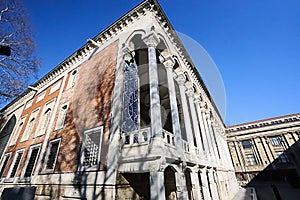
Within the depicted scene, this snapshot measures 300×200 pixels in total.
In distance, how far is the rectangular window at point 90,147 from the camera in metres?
6.35

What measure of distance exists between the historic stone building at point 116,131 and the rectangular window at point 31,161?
2.7 inches

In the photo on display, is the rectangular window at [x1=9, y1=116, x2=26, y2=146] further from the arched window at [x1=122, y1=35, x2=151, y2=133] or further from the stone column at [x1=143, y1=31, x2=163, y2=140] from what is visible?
the stone column at [x1=143, y1=31, x2=163, y2=140]

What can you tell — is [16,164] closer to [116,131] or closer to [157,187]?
[116,131]

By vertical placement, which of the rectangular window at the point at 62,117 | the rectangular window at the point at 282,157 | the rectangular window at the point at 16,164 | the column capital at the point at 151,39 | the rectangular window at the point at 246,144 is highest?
the column capital at the point at 151,39

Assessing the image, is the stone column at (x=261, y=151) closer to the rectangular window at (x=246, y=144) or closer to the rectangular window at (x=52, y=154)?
the rectangular window at (x=246, y=144)

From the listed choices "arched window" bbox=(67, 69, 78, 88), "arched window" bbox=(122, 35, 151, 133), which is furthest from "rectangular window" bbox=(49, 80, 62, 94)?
"arched window" bbox=(122, 35, 151, 133)

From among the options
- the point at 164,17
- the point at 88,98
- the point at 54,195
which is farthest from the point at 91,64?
the point at 54,195

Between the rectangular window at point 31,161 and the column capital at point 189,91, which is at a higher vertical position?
the column capital at point 189,91

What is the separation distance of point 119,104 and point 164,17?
6074mm

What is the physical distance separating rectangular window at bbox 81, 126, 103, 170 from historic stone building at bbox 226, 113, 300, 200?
2917 centimetres

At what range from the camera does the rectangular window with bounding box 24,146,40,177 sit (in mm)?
9547

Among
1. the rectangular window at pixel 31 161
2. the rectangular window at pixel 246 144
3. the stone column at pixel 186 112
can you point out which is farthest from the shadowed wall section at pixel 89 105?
the rectangular window at pixel 246 144

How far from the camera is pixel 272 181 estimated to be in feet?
81.4

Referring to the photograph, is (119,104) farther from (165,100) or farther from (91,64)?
(165,100)
